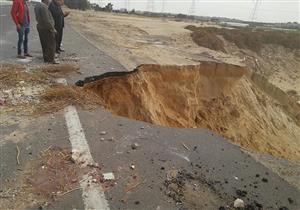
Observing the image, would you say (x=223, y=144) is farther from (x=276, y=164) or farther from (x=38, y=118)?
(x=38, y=118)

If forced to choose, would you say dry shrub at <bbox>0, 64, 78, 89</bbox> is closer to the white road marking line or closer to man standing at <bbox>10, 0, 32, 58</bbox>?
man standing at <bbox>10, 0, 32, 58</bbox>

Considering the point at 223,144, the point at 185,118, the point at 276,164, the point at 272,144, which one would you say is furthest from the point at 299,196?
the point at 272,144

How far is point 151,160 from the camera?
445 centimetres

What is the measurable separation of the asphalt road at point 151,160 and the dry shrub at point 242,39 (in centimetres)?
2079

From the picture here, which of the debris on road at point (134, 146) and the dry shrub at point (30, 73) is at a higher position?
the debris on road at point (134, 146)

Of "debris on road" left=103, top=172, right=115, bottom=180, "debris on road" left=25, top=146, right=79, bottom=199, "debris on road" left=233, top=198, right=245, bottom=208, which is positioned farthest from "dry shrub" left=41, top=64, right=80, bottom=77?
"debris on road" left=233, top=198, right=245, bottom=208

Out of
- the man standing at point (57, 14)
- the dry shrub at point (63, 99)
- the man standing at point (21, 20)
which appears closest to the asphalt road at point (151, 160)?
the dry shrub at point (63, 99)

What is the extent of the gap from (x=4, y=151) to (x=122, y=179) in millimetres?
1674

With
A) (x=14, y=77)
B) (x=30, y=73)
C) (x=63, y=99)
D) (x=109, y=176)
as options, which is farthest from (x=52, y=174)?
(x=30, y=73)

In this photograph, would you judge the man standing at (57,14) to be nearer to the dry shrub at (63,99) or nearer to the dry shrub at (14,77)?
the dry shrub at (14,77)

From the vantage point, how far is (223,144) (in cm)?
518

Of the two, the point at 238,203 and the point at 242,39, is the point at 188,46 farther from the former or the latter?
the point at 238,203

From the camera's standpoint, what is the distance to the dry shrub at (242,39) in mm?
26125

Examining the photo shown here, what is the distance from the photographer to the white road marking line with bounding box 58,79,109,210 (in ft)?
11.6
